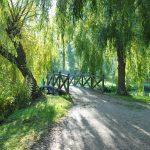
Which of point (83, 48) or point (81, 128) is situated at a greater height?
point (83, 48)

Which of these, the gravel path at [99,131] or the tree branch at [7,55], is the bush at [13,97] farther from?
the gravel path at [99,131]

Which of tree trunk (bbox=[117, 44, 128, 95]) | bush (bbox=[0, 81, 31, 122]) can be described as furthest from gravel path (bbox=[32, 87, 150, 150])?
tree trunk (bbox=[117, 44, 128, 95])

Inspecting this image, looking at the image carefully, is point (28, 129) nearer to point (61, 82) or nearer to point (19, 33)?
point (19, 33)

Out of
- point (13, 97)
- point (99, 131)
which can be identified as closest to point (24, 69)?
point (13, 97)

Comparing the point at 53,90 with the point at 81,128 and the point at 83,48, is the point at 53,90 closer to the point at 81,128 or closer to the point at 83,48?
the point at 83,48

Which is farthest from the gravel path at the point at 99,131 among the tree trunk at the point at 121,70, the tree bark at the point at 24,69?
the tree trunk at the point at 121,70

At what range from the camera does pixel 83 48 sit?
87.7 ft

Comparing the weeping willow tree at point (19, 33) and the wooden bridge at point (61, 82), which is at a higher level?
the weeping willow tree at point (19, 33)

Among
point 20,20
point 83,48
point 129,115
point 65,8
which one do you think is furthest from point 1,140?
point 83,48

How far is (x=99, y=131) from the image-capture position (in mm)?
10219

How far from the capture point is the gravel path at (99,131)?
8594 mm

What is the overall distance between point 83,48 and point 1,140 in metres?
17.4

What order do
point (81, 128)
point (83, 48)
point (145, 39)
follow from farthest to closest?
point (83, 48)
point (145, 39)
point (81, 128)

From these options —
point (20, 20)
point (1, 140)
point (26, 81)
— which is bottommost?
point (1, 140)
